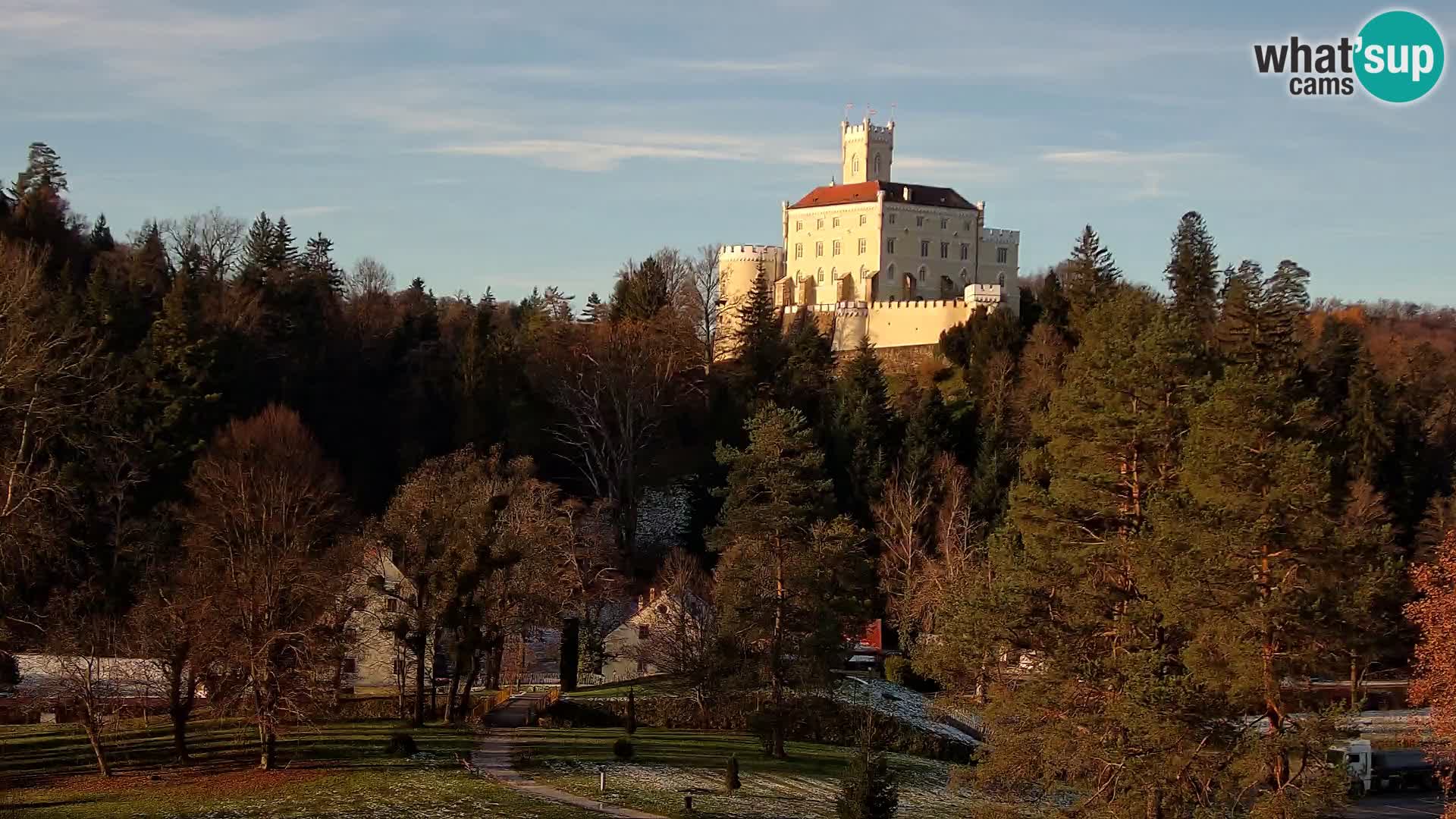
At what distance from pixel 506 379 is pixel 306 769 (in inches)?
1516

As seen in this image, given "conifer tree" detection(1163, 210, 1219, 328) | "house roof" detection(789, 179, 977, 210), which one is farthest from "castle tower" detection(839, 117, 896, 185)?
"conifer tree" detection(1163, 210, 1219, 328)

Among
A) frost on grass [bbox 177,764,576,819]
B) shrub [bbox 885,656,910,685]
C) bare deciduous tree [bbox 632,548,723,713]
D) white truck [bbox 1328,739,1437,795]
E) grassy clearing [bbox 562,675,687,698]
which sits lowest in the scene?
white truck [bbox 1328,739,1437,795]

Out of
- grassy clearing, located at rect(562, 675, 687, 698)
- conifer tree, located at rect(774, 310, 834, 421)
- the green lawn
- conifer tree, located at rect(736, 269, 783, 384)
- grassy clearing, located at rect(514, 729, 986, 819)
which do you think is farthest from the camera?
conifer tree, located at rect(736, 269, 783, 384)

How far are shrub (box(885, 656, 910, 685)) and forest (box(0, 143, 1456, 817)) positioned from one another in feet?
6.98

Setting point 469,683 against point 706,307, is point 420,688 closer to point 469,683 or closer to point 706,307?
point 469,683

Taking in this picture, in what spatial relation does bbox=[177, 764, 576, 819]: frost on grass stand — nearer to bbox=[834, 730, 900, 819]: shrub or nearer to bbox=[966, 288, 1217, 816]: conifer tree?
bbox=[834, 730, 900, 819]: shrub

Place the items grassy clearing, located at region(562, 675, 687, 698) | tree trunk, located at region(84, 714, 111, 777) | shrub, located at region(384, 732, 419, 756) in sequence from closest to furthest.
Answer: tree trunk, located at region(84, 714, 111, 777)
shrub, located at region(384, 732, 419, 756)
grassy clearing, located at region(562, 675, 687, 698)

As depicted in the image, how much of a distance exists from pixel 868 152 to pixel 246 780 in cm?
9356

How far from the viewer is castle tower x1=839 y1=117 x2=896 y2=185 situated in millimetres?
119375

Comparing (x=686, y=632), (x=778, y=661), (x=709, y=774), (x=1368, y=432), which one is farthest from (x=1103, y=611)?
(x=1368, y=432)

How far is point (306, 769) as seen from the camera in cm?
3316

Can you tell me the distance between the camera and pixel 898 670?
175 feet

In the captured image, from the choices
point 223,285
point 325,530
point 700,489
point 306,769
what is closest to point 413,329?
point 223,285

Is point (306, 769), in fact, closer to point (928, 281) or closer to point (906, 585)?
point (906, 585)
